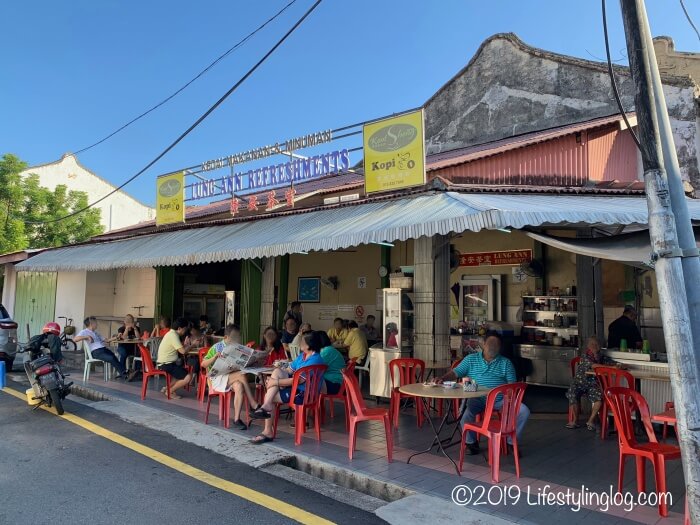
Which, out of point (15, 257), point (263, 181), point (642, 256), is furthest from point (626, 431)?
point (15, 257)

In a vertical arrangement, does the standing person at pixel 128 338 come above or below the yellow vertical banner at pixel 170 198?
below

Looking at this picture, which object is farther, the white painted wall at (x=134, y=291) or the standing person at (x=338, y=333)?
the white painted wall at (x=134, y=291)

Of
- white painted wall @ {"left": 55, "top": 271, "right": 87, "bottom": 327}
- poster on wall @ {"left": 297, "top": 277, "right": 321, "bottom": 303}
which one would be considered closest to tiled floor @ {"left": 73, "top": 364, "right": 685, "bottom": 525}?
poster on wall @ {"left": 297, "top": 277, "right": 321, "bottom": 303}

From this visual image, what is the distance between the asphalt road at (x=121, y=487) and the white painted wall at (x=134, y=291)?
8.12 metres

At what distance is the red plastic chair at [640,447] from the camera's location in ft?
13.8

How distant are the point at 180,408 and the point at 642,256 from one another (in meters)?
6.55

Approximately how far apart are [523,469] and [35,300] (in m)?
16.8

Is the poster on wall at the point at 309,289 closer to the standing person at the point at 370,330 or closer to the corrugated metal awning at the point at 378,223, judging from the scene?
the standing person at the point at 370,330

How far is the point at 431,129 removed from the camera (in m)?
14.9

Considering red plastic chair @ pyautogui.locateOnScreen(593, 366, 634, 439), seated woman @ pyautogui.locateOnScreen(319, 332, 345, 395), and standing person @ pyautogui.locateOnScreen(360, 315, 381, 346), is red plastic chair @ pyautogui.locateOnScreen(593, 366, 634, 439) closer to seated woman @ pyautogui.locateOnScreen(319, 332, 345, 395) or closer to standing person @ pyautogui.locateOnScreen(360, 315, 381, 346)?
seated woman @ pyautogui.locateOnScreen(319, 332, 345, 395)

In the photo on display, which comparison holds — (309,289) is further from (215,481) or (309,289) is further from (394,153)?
(215,481)

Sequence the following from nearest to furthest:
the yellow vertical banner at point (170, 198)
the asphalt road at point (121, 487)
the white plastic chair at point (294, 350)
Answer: the asphalt road at point (121, 487)
the white plastic chair at point (294, 350)
the yellow vertical banner at point (170, 198)

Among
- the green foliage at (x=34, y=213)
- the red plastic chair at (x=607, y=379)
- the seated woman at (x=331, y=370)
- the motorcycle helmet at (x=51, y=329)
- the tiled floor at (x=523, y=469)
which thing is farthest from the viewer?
the green foliage at (x=34, y=213)

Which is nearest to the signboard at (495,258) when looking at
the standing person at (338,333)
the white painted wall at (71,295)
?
the standing person at (338,333)
